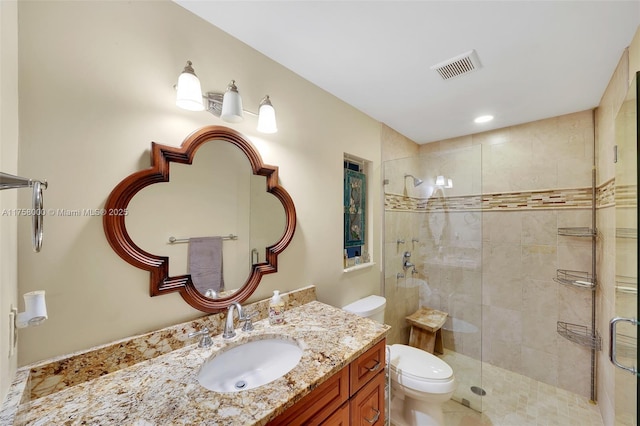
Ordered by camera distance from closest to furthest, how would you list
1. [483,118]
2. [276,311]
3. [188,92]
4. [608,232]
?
[188,92] < [276,311] < [608,232] < [483,118]

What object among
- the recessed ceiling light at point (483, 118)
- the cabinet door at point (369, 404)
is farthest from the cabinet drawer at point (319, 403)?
the recessed ceiling light at point (483, 118)

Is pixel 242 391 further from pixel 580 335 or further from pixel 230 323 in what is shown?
pixel 580 335

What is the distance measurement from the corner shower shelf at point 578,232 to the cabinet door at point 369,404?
2.04 meters

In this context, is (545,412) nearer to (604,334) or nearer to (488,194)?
(604,334)

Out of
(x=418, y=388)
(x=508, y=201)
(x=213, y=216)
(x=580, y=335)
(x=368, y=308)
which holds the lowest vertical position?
(x=418, y=388)

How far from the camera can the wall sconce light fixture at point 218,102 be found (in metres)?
1.03

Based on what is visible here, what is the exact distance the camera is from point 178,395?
2.58 feet

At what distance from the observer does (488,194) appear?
8.27 ft

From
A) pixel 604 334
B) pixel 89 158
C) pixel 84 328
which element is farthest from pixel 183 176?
pixel 604 334

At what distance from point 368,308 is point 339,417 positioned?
0.94 m

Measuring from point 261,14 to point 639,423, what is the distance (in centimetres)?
230

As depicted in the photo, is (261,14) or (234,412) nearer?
(234,412)

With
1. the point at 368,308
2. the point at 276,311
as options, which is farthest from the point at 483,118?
the point at 276,311

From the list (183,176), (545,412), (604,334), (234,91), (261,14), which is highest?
(261,14)
